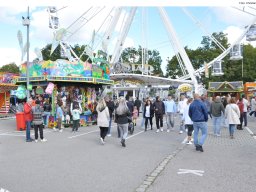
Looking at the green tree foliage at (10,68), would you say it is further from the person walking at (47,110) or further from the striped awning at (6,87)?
the person walking at (47,110)

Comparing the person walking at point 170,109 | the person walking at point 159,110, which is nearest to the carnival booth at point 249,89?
the person walking at point 170,109

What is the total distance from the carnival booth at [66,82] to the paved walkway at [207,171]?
9012mm

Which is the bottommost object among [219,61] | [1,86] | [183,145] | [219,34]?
[183,145]

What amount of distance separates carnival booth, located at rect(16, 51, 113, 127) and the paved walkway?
9.01 meters

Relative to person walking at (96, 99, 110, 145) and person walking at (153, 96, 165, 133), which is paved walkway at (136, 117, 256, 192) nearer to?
person walking at (96, 99, 110, 145)

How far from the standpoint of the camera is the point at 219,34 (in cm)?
6450

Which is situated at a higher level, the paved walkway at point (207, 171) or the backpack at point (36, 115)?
the backpack at point (36, 115)

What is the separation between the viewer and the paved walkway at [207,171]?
5.95 meters

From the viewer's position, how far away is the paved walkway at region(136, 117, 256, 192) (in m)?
5.95

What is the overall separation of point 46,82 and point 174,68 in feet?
180

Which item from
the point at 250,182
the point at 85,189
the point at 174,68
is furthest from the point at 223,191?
the point at 174,68

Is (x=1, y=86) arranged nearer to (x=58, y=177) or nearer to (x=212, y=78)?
(x=58, y=177)

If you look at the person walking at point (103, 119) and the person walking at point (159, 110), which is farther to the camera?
the person walking at point (159, 110)

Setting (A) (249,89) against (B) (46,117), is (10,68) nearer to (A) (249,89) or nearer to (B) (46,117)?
(A) (249,89)
